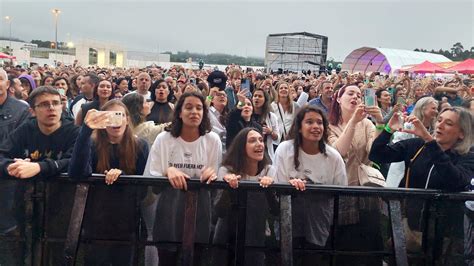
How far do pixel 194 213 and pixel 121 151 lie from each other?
113cm

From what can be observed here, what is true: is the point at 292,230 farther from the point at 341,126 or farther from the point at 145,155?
the point at 341,126

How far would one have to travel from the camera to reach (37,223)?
109 inches

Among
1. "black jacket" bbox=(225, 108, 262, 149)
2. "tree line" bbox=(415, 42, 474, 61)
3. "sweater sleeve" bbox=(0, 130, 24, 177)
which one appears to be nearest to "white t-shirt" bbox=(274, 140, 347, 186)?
"sweater sleeve" bbox=(0, 130, 24, 177)

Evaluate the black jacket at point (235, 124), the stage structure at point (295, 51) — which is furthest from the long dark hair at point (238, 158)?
the stage structure at point (295, 51)

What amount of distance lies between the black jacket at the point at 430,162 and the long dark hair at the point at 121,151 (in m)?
2.05

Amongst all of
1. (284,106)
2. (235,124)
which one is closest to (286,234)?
(235,124)

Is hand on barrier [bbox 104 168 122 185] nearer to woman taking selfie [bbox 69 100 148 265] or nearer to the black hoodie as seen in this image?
woman taking selfie [bbox 69 100 148 265]

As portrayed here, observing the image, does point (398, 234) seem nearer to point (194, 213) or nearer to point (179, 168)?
point (194, 213)

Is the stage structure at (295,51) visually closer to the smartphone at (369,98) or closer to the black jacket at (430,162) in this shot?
the smartphone at (369,98)

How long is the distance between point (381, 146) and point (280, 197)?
4.15 ft

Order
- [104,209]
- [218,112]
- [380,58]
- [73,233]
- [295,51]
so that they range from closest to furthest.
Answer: [73,233] < [104,209] < [218,112] < [295,51] < [380,58]

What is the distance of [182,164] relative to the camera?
3.43m

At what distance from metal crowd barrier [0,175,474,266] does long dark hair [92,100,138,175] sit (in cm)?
63

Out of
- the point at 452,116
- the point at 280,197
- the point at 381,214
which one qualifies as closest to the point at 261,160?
the point at 280,197
